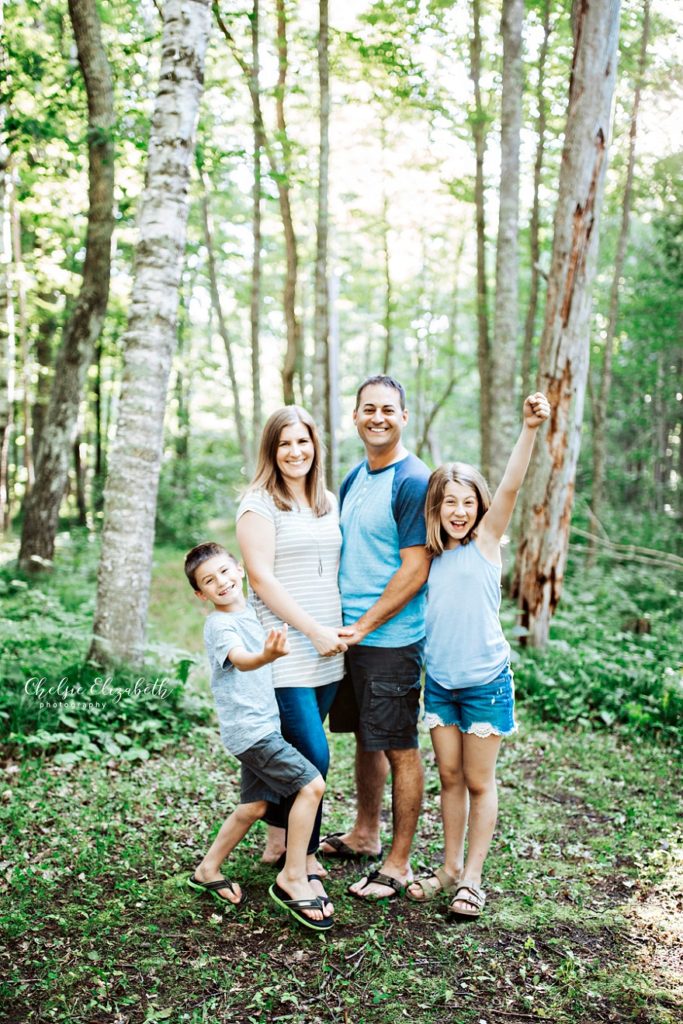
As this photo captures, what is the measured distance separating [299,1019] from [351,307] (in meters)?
23.8

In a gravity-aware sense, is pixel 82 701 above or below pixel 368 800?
above

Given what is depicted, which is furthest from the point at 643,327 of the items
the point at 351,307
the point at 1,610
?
the point at 1,610

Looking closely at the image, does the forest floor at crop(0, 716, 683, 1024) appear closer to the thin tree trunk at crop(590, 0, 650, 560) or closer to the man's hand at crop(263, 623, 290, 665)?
the man's hand at crop(263, 623, 290, 665)

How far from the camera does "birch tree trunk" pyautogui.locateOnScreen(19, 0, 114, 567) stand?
8516 mm

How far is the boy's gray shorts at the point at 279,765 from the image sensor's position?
3201 mm

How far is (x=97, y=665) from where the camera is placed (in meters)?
5.38

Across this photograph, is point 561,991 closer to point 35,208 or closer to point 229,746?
point 229,746

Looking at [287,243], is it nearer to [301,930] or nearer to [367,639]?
[367,639]

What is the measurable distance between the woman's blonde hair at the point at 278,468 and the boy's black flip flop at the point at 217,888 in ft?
5.82

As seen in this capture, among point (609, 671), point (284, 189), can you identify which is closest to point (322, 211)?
point (284, 189)

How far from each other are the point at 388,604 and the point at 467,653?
42cm

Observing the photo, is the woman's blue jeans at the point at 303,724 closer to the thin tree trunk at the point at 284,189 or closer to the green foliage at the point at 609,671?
the green foliage at the point at 609,671

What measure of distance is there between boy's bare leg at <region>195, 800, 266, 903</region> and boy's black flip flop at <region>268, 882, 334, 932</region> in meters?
0.24

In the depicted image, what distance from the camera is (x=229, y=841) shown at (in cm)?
342
